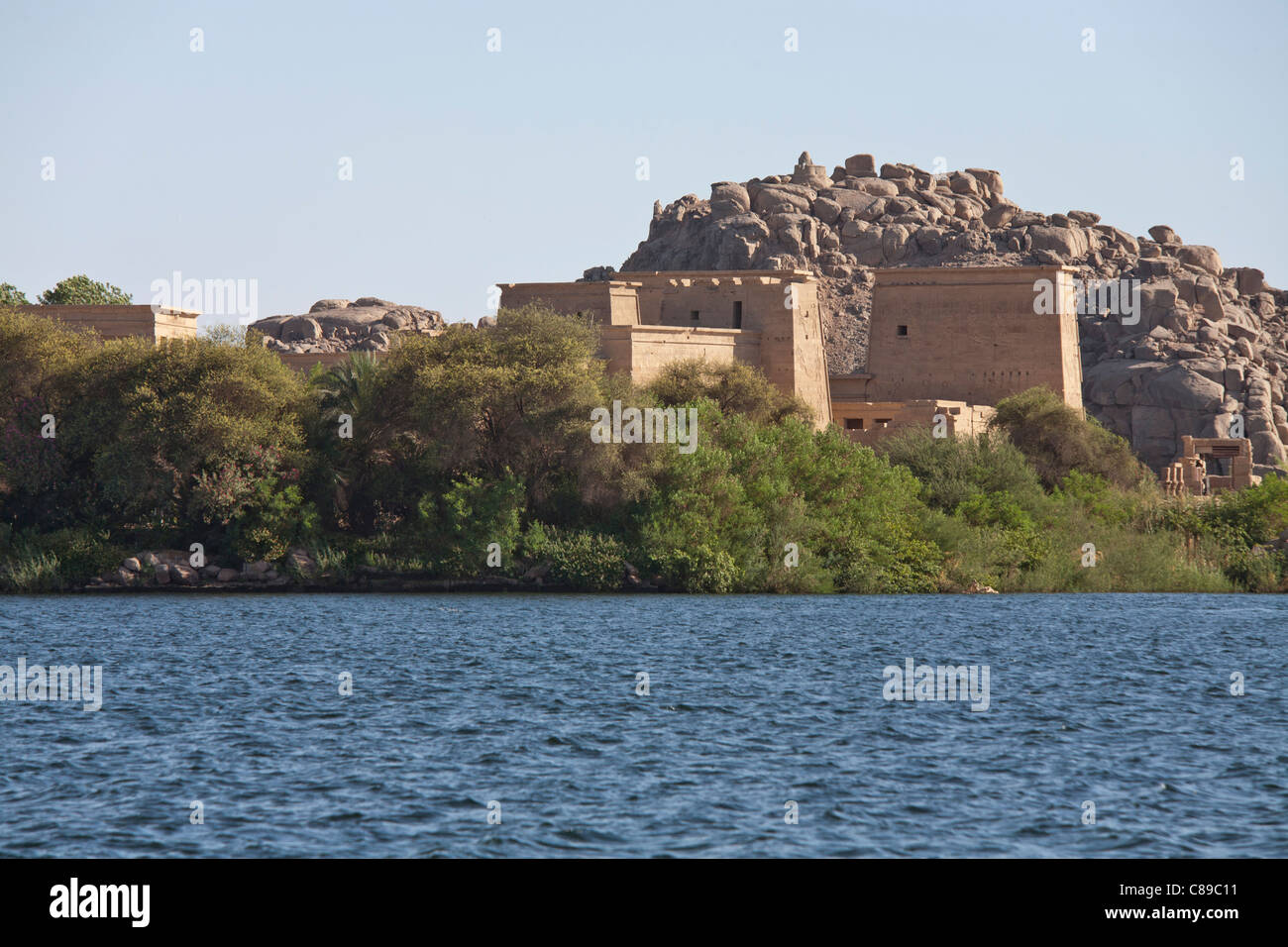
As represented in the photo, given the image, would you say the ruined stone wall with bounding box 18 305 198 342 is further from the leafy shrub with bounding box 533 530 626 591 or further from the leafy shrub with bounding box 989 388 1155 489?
the leafy shrub with bounding box 989 388 1155 489

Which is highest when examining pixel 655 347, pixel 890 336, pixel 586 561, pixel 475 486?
pixel 890 336

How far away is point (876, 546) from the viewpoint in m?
47.8

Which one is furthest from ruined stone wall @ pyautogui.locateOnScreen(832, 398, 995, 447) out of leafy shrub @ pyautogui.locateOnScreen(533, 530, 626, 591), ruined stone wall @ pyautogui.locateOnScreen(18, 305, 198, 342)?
ruined stone wall @ pyautogui.locateOnScreen(18, 305, 198, 342)

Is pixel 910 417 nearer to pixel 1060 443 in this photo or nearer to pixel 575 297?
pixel 1060 443

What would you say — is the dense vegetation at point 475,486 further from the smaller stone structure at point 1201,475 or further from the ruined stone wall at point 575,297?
the ruined stone wall at point 575,297

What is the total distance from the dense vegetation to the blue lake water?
8597 millimetres

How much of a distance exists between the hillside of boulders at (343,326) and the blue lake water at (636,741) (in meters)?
67.2

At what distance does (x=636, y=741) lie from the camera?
2119 cm

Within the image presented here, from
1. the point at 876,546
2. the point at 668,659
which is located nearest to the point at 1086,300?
the point at 876,546

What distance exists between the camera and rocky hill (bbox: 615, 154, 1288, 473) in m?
87.9

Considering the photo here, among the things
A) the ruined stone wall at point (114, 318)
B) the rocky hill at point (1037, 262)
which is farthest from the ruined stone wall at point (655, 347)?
the rocky hill at point (1037, 262)

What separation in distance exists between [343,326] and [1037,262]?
50.3 m

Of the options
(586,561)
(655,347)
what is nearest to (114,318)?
(655,347)
